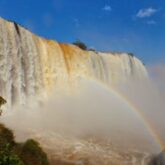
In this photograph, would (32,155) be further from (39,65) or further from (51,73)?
(51,73)

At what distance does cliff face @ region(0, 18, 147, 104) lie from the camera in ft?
103

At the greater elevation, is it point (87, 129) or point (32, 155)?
point (87, 129)

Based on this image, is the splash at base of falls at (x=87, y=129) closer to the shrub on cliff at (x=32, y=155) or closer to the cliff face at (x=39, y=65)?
the cliff face at (x=39, y=65)

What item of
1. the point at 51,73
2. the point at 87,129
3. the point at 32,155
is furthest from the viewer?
the point at 51,73

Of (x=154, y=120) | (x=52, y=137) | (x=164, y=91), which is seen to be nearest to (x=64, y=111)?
(x=52, y=137)

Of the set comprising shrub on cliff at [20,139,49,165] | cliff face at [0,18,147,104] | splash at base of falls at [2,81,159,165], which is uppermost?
cliff face at [0,18,147,104]

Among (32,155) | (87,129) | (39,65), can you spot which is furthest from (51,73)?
(32,155)

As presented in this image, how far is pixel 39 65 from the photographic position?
35031 mm

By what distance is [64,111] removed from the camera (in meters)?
36.9

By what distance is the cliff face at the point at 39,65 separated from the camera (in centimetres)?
3138

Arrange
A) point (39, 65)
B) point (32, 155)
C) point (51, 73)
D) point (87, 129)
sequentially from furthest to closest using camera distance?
point (51, 73) → point (39, 65) → point (87, 129) → point (32, 155)

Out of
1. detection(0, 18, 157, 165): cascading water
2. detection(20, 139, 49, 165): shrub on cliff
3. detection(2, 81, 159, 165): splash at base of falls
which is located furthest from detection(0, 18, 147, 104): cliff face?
detection(20, 139, 49, 165): shrub on cliff

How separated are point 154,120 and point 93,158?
25.5 m

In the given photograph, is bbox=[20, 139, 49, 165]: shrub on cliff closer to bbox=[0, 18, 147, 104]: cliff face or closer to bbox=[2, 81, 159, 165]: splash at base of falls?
bbox=[2, 81, 159, 165]: splash at base of falls
